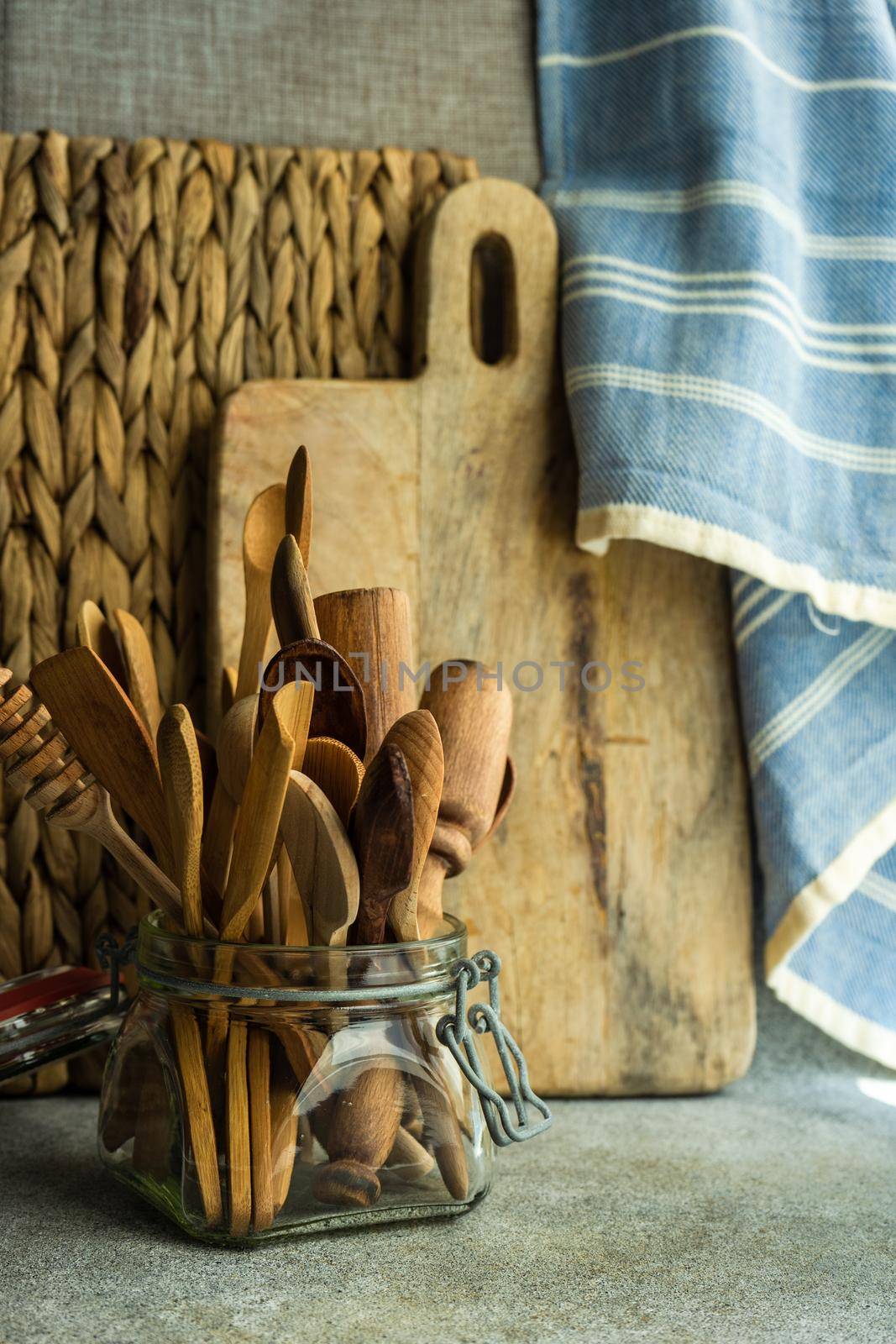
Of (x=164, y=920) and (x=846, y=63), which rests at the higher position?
(x=846, y=63)

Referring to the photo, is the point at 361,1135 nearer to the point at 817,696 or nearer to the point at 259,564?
the point at 259,564

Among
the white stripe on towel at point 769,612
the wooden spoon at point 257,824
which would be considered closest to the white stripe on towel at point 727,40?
the white stripe on towel at point 769,612

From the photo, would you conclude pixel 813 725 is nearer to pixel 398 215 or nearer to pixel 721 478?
pixel 721 478

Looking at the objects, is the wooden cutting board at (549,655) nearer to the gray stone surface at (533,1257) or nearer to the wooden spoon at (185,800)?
the gray stone surface at (533,1257)

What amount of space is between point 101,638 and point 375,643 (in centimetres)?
13

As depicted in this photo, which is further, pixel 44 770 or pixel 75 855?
pixel 75 855

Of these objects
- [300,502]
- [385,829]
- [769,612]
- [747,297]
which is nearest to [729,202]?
[747,297]

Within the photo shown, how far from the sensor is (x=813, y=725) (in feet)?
2.23

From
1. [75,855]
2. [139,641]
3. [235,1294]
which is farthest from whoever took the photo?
[75,855]

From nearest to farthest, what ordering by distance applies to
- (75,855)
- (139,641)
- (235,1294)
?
1. (235,1294)
2. (139,641)
3. (75,855)

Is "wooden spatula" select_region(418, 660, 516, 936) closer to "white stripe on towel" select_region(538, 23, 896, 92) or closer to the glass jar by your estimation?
the glass jar

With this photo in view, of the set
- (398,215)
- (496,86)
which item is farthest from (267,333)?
(496,86)

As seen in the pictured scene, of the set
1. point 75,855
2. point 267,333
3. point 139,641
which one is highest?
point 267,333

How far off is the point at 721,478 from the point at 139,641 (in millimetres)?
321
